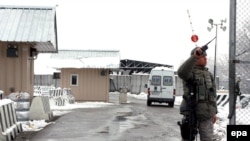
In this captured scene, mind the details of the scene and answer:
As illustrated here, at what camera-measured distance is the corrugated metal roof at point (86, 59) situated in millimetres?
33469

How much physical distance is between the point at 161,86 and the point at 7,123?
19.0m

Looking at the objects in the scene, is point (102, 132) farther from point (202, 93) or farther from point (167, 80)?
point (167, 80)

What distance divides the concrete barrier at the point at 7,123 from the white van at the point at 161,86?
17604mm


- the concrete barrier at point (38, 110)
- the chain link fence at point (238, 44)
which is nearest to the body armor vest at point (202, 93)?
the chain link fence at point (238, 44)

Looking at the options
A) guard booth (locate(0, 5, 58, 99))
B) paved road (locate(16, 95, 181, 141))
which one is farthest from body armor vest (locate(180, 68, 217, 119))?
guard booth (locate(0, 5, 58, 99))

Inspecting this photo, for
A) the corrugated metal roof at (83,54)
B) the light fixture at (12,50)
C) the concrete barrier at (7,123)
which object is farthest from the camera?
the corrugated metal roof at (83,54)

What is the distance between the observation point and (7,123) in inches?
463

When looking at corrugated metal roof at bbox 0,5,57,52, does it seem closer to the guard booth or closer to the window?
the guard booth

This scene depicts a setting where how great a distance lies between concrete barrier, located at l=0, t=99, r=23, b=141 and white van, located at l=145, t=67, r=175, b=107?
57.8 ft

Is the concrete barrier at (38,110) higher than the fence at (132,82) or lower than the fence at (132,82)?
lower

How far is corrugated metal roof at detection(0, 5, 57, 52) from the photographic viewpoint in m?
17.9

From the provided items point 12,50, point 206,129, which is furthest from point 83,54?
point 206,129

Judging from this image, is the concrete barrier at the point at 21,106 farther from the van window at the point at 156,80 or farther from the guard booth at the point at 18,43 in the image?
the van window at the point at 156,80

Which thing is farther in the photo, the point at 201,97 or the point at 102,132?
the point at 102,132
